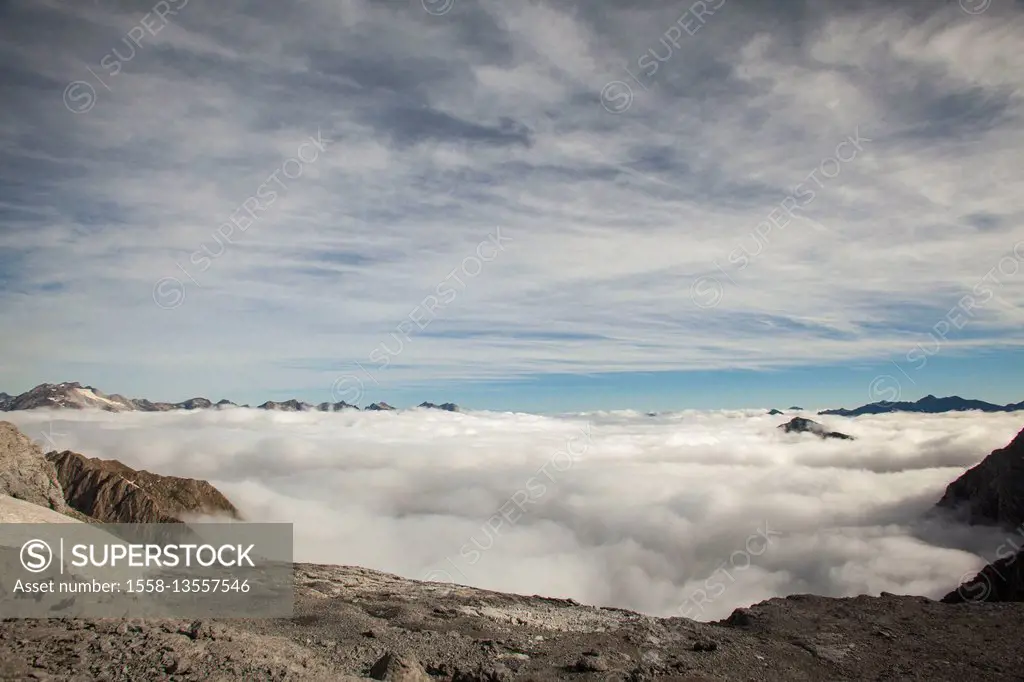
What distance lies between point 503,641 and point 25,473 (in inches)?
1298

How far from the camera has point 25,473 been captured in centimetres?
3322

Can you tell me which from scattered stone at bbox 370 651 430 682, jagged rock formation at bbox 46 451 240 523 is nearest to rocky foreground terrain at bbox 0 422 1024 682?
scattered stone at bbox 370 651 430 682

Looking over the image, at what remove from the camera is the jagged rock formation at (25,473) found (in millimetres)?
31906

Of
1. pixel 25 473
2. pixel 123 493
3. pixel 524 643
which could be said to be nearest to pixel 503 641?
pixel 524 643

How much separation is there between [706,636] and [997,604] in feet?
59.2

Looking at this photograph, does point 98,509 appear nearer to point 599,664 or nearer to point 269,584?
point 269,584

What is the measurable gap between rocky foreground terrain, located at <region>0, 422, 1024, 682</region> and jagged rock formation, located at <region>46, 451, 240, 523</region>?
526 feet

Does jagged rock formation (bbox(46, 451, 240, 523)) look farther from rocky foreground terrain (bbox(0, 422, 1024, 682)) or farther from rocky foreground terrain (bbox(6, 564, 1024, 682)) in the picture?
rocky foreground terrain (bbox(6, 564, 1024, 682))

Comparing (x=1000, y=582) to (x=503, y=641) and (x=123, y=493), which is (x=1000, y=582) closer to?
(x=503, y=641)

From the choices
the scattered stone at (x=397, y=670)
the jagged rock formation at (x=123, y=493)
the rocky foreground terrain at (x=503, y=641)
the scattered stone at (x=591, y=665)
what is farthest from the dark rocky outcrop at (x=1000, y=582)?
the jagged rock formation at (x=123, y=493)

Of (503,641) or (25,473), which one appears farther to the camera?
(25,473)

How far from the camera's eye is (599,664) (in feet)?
60.2

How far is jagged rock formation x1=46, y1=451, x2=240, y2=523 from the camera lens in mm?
161375

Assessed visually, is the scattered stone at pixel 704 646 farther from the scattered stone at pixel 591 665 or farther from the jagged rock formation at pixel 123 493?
the jagged rock formation at pixel 123 493
